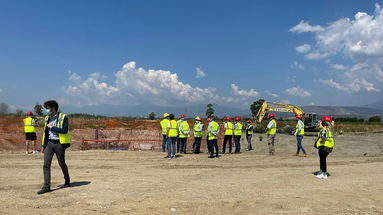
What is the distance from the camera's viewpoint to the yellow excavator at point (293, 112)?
2756cm

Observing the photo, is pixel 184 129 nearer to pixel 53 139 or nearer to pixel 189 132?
pixel 189 132

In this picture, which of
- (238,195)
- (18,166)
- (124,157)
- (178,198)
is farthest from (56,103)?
(124,157)

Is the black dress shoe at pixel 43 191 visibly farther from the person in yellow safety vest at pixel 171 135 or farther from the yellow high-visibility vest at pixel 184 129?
the yellow high-visibility vest at pixel 184 129

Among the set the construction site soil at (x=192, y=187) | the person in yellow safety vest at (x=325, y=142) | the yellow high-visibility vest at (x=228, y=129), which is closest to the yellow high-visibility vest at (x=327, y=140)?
the person in yellow safety vest at (x=325, y=142)

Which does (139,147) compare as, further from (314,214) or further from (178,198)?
(314,214)

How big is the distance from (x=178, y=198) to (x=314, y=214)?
2706 mm

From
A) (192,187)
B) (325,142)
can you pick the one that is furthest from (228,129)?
(192,187)

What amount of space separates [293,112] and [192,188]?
2270cm

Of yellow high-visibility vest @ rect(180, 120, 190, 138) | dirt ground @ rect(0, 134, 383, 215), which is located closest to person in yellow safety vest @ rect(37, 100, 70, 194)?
dirt ground @ rect(0, 134, 383, 215)

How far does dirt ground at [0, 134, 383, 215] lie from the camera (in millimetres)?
6156

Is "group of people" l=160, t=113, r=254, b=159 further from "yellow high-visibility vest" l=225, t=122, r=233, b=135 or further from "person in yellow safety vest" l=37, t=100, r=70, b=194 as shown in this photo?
"person in yellow safety vest" l=37, t=100, r=70, b=194

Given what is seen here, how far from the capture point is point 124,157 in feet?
46.2

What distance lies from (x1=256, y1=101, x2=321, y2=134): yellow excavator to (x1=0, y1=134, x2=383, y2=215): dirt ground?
15.4 metres

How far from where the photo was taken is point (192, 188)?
7754 mm
